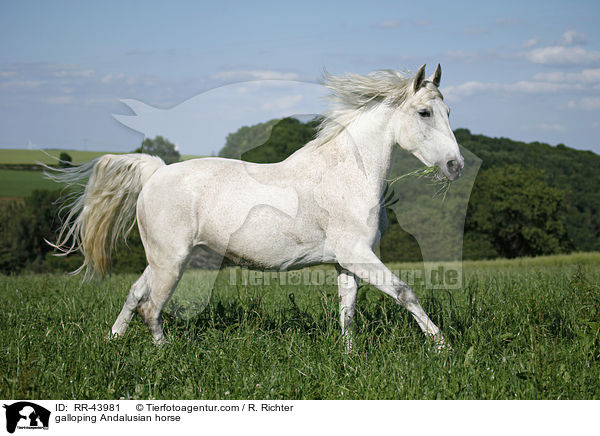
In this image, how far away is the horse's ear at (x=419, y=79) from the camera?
384cm

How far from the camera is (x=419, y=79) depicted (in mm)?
3916

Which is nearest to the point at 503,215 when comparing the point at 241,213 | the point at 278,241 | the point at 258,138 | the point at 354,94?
the point at 354,94

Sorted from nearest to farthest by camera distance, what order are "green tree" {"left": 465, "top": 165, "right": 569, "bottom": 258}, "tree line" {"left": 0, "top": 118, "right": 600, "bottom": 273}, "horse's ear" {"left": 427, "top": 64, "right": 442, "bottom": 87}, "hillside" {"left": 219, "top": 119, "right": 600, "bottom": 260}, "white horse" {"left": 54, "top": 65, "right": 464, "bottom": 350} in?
"white horse" {"left": 54, "top": 65, "right": 464, "bottom": 350}
"horse's ear" {"left": 427, "top": 64, "right": 442, "bottom": 87}
"tree line" {"left": 0, "top": 118, "right": 600, "bottom": 273}
"hillside" {"left": 219, "top": 119, "right": 600, "bottom": 260}
"green tree" {"left": 465, "top": 165, "right": 569, "bottom": 258}

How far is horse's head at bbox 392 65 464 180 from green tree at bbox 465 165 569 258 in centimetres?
3210

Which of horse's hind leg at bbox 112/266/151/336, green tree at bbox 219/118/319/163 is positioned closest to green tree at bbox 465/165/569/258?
green tree at bbox 219/118/319/163

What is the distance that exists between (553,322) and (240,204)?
3.31 meters

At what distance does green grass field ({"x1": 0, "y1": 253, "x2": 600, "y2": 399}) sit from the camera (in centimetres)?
327

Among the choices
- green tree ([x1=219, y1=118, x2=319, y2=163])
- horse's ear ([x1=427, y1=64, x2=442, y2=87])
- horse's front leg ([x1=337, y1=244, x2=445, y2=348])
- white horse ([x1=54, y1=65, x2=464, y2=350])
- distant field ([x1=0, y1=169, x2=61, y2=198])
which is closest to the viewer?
horse's front leg ([x1=337, y1=244, x2=445, y2=348])

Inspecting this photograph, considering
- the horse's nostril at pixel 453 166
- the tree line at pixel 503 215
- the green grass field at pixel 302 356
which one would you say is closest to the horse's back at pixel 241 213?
the green grass field at pixel 302 356

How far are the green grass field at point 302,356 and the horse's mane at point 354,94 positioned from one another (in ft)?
5.79

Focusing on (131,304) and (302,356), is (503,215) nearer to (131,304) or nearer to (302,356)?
(302,356)

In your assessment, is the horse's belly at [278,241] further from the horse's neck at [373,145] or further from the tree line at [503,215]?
the tree line at [503,215]
